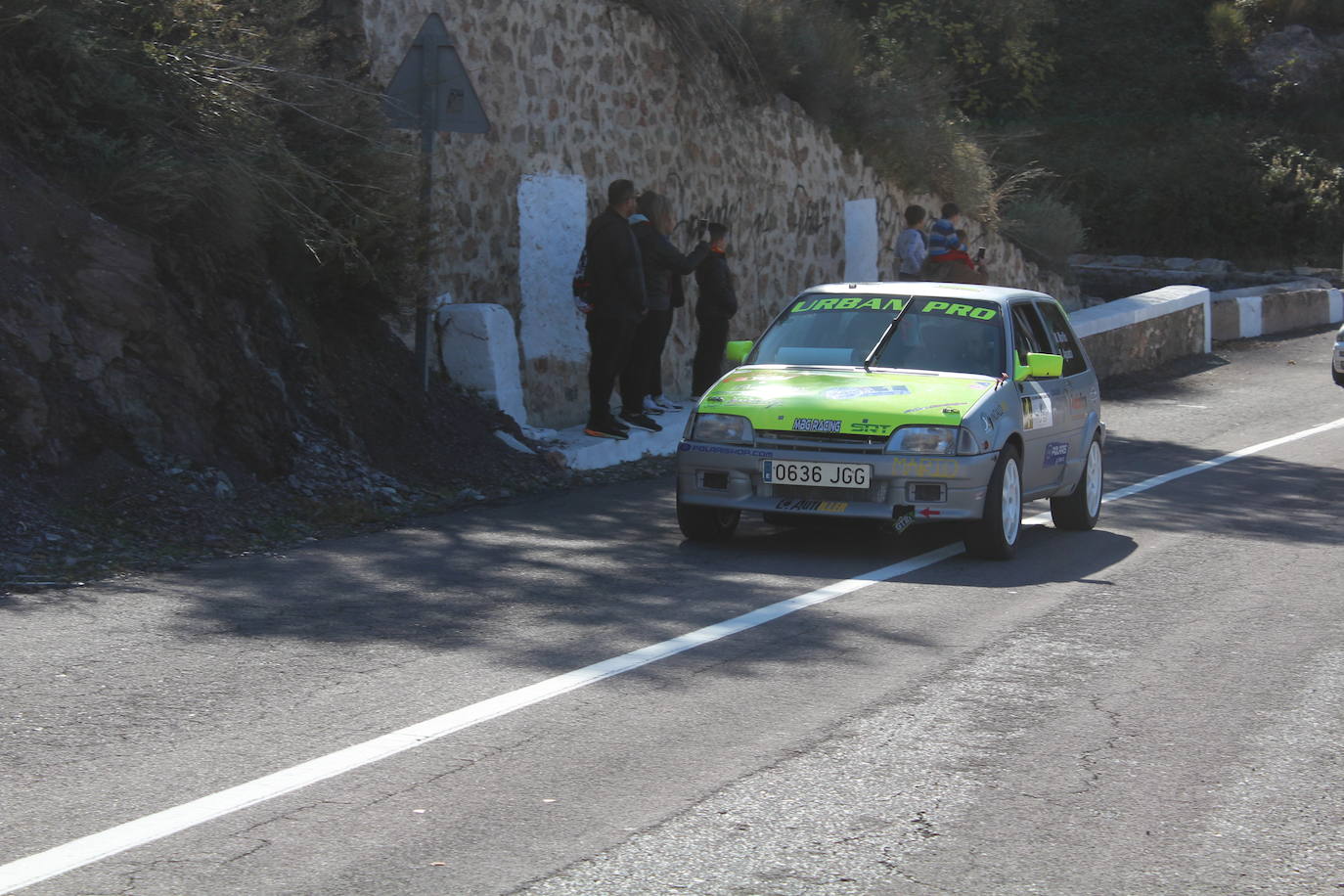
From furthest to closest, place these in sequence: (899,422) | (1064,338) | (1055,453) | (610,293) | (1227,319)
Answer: (1227,319) → (610,293) → (1064,338) → (1055,453) → (899,422)

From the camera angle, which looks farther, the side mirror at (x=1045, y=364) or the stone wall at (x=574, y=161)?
→ the stone wall at (x=574, y=161)

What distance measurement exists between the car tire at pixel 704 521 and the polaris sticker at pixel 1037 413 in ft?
5.90

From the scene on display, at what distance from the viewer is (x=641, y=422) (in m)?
14.6

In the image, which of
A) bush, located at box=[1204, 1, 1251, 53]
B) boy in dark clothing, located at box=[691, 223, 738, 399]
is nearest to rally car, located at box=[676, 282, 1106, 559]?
boy in dark clothing, located at box=[691, 223, 738, 399]

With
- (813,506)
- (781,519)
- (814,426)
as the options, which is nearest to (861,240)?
(781,519)

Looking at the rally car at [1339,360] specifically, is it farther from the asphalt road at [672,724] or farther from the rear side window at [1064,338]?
the asphalt road at [672,724]

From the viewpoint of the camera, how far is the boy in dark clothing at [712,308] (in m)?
16.2

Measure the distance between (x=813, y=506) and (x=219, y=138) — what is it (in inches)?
202

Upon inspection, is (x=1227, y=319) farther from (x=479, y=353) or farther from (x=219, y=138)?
(x=219, y=138)

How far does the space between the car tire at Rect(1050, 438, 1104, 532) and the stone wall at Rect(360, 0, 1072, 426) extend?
5.67 m

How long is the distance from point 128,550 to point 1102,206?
111 ft

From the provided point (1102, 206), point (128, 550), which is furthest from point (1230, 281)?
point (128, 550)

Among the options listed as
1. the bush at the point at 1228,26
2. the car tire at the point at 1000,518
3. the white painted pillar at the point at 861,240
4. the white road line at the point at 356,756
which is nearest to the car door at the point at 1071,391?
the car tire at the point at 1000,518

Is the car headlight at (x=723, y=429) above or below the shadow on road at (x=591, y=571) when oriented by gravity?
above
